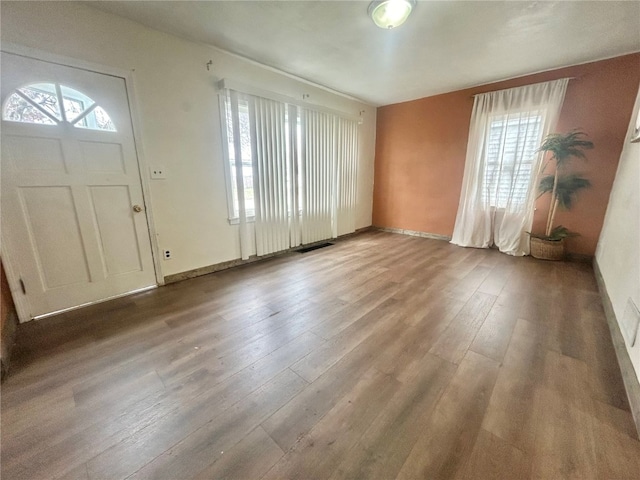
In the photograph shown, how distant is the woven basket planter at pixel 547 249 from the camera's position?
339 centimetres

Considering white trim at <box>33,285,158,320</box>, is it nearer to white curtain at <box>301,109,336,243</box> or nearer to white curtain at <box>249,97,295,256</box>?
white curtain at <box>249,97,295,256</box>

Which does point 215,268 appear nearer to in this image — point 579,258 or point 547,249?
point 547,249

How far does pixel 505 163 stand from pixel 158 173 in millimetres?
4737

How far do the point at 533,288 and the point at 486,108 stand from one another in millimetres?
2840

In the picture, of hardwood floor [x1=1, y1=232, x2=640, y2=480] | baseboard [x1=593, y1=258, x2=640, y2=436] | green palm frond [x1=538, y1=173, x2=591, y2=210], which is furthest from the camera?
green palm frond [x1=538, y1=173, x2=591, y2=210]

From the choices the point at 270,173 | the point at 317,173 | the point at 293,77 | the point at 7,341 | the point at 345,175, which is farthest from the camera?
the point at 345,175

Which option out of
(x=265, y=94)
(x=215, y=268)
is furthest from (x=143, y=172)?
(x=265, y=94)

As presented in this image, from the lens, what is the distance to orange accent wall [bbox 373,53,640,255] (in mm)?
3014

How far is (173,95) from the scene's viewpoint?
2604 mm

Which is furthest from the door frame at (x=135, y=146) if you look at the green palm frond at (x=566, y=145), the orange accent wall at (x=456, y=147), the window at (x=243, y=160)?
the green palm frond at (x=566, y=145)

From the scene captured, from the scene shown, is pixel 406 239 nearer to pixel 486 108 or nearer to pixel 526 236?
pixel 526 236

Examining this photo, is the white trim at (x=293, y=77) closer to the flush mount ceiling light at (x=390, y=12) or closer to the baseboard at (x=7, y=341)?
the flush mount ceiling light at (x=390, y=12)

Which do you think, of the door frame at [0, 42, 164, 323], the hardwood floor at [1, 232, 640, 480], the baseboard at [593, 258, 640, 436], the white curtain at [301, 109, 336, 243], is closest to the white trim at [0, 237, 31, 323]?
the door frame at [0, 42, 164, 323]

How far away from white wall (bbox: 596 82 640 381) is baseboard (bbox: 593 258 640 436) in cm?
4
